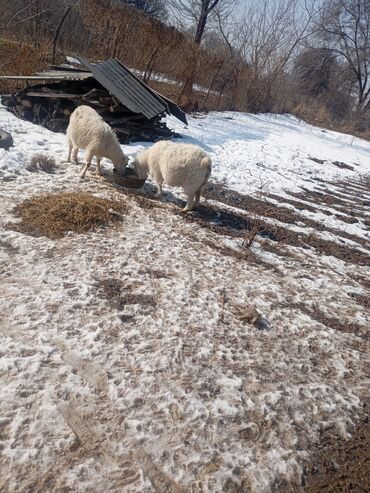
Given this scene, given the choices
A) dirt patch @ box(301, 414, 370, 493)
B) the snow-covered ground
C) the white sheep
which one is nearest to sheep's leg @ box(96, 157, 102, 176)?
the white sheep

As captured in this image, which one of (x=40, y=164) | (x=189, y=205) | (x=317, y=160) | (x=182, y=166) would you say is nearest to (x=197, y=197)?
(x=189, y=205)

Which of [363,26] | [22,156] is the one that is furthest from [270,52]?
[22,156]

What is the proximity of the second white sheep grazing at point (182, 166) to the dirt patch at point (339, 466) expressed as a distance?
13.0ft

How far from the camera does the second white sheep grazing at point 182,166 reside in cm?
555

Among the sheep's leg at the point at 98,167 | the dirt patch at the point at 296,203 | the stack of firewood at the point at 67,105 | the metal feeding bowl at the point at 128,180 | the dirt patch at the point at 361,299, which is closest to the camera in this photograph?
the dirt patch at the point at 361,299

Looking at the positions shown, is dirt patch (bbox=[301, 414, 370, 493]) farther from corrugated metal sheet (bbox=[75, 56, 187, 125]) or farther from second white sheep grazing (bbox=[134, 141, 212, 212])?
corrugated metal sheet (bbox=[75, 56, 187, 125])

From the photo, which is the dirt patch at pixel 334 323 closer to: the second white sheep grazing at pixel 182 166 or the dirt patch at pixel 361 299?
the dirt patch at pixel 361 299

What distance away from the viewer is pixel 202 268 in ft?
15.1

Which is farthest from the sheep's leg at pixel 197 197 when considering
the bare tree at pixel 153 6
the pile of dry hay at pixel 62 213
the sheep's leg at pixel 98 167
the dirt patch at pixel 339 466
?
the bare tree at pixel 153 6

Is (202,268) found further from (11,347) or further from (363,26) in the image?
(363,26)

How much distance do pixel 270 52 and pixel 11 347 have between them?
80.6 ft

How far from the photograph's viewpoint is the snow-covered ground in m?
2.32

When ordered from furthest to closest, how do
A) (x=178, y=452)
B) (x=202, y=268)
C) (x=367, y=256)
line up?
1. (x=367, y=256)
2. (x=202, y=268)
3. (x=178, y=452)

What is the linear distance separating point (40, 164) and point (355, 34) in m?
39.0
